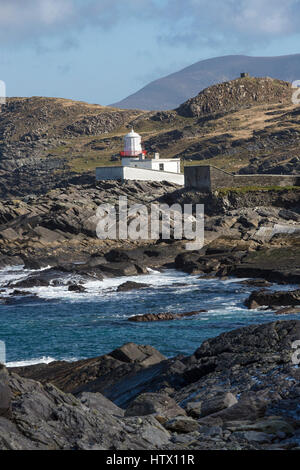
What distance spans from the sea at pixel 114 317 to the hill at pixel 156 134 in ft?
154

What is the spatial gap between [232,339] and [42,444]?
30.0 ft

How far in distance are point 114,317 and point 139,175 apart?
1586 inches

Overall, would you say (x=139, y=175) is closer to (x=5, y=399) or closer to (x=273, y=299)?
(x=273, y=299)

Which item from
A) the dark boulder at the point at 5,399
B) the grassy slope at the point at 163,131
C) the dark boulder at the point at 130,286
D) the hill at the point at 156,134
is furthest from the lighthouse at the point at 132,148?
the dark boulder at the point at 5,399

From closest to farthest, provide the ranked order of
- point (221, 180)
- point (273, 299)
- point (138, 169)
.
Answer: point (273, 299), point (221, 180), point (138, 169)

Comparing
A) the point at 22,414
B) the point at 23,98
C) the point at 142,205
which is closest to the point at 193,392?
the point at 22,414

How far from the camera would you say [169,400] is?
42.4ft

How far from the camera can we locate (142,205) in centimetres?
5644

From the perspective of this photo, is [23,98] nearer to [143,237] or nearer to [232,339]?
[143,237]

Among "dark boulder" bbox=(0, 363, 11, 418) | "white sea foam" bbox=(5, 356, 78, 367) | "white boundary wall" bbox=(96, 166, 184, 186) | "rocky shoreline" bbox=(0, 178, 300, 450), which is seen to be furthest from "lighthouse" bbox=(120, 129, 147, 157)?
"dark boulder" bbox=(0, 363, 11, 418)

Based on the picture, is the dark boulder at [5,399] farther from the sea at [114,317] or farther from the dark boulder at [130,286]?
the dark boulder at [130,286]

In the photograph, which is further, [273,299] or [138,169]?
[138,169]

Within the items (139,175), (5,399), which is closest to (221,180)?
(139,175)

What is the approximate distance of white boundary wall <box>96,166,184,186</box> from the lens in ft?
220
